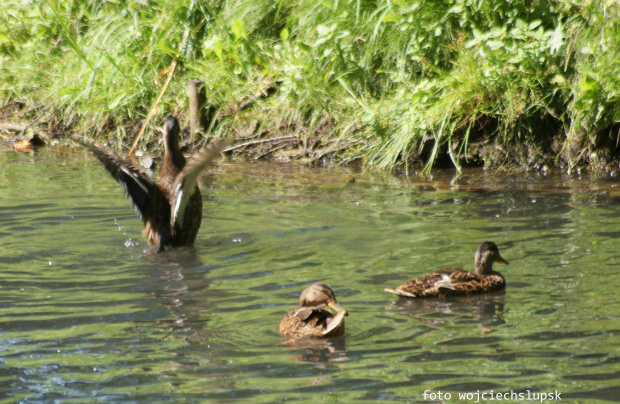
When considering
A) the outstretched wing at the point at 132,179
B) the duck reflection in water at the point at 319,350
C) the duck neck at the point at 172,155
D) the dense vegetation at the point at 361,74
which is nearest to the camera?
the duck reflection in water at the point at 319,350

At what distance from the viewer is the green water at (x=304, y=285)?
4.09 meters

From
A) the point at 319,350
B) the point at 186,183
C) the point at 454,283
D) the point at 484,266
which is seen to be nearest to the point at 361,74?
the point at 186,183

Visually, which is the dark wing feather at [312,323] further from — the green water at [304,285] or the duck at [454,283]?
the duck at [454,283]

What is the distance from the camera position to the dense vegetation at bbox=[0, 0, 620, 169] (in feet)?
30.5

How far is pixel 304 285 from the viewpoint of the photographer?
5.81 meters

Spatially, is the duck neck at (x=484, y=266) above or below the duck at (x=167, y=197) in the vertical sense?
below

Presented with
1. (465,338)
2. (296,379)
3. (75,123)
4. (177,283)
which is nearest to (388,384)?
(296,379)

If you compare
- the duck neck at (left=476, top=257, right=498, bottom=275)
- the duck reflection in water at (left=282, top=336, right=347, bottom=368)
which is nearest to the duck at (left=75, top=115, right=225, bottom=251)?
the duck neck at (left=476, top=257, right=498, bottom=275)

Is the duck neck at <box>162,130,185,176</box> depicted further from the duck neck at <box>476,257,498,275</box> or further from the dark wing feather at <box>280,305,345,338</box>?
the dark wing feather at <box>280,305,345,338</box>

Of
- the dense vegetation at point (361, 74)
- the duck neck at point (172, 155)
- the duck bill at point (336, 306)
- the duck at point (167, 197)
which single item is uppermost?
the dense vegetation at point (361, 74)

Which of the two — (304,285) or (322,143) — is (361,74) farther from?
(304,285)

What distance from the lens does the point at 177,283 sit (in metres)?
6.04

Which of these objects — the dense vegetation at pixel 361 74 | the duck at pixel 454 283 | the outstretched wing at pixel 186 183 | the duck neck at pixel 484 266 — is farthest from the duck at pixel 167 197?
the dense vegetation at pixel 361 74

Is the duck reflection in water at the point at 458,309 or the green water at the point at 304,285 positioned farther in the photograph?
the duck reflection in water at the point at 458,309
